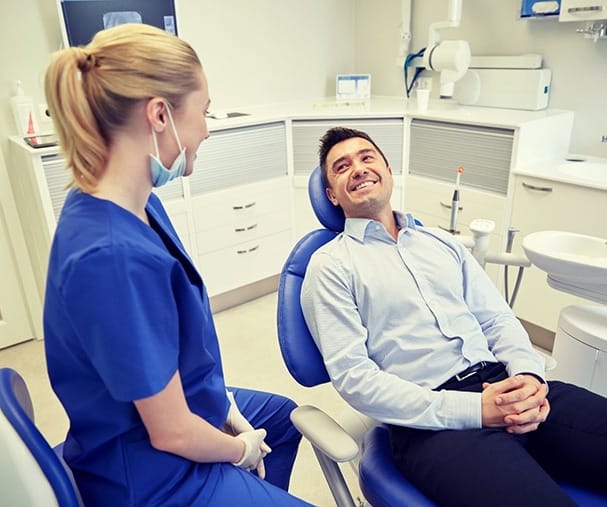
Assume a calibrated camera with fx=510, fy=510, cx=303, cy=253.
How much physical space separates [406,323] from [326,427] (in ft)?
1.13

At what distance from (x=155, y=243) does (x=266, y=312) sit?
199cm

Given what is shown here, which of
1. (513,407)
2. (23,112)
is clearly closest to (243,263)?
(23,112)

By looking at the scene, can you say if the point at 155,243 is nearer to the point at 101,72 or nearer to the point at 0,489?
the point at 101,72

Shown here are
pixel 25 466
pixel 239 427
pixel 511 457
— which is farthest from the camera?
pixel 239 427

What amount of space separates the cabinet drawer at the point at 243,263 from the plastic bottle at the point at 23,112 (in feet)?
3.19

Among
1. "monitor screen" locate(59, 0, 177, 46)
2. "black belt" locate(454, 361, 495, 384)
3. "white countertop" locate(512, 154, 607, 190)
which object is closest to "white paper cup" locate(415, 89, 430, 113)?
"white countertop" locate(512, 154, 607, 190)

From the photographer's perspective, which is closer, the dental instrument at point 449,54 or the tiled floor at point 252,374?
the tiled floor at point 252,374

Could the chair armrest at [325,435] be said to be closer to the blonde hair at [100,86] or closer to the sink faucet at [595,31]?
the blonde hair at [100,86]

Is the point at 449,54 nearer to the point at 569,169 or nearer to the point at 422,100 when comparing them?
the point at 422,100

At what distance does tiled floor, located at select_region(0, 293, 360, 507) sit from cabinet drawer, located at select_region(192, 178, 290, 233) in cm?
53

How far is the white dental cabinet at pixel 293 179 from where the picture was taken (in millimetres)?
2238

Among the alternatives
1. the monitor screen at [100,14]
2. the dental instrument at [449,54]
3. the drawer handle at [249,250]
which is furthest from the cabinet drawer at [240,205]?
the dental instrument at [449,54]

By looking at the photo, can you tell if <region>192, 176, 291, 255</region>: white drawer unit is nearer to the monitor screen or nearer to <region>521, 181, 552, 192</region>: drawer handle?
the monitor screen

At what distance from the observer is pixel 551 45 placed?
245 centimetres
